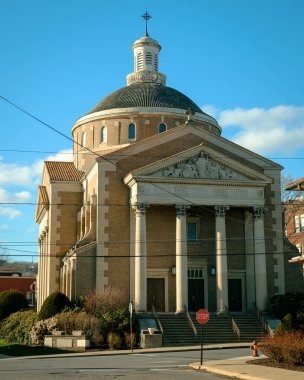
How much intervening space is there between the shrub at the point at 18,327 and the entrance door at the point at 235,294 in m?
13.4

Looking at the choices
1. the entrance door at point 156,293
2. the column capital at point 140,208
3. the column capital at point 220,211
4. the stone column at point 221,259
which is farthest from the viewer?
the entrance door at point 156,293

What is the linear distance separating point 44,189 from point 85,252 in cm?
1535

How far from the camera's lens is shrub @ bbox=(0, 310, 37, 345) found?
146ft

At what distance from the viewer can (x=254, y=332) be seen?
4153 cm

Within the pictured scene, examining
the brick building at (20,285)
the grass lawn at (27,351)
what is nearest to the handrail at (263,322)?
the grass lawn at (27,351)

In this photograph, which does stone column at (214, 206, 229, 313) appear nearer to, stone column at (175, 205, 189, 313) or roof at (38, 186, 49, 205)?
stone column at (175, 205, 189, 313)

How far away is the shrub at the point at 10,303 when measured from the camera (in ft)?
181

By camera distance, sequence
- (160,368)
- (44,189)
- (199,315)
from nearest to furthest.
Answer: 1. (160,368)
2. (199,315)
3. (44,189)

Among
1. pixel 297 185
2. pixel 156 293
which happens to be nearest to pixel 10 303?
pixel 156 293

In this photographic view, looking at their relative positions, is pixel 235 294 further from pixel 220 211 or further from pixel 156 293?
pixel 220 211

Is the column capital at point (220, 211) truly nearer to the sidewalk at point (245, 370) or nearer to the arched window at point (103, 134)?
the arched window at point (103, 134)

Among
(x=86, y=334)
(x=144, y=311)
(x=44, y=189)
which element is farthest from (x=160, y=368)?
(x=44, y=189)

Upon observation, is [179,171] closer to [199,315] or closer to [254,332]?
[254,332]

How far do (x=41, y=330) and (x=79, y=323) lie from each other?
3152mm
